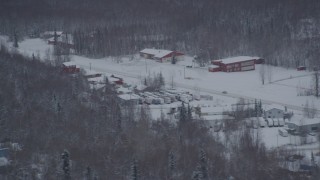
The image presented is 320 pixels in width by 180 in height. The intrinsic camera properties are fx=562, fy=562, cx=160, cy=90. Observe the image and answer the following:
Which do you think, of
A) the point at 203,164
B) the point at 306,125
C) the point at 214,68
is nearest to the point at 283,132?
the point at 306,125

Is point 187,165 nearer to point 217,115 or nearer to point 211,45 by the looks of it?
point 217,115

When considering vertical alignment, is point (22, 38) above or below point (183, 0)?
below

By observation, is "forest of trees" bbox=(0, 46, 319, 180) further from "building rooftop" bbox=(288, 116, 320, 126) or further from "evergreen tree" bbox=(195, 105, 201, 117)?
"building rooftop" bbox=(288, 116, 320, 126)

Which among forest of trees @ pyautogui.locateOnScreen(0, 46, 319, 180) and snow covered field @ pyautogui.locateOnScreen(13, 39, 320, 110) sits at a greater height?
snow covered field @ pyautogui.locateOnScreen(13, 39, 320, 110)

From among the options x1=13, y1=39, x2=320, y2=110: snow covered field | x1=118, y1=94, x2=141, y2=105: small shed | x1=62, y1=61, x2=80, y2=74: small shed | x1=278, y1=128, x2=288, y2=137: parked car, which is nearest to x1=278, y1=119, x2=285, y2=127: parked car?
x1=278, y1=128, x2=288, y2=137: parked car

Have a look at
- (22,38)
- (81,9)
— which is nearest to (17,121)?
(22,38)
